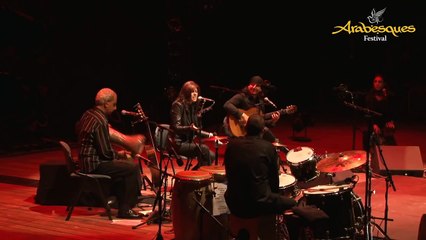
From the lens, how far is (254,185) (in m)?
5.57

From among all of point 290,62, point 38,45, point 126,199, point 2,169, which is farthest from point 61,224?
point 290,62

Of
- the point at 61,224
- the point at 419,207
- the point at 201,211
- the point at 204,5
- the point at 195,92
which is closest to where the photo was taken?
the point at 201,211

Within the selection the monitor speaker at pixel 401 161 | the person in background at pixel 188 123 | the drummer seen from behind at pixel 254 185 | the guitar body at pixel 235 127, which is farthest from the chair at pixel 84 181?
the monitor speaker at pixel 401 161

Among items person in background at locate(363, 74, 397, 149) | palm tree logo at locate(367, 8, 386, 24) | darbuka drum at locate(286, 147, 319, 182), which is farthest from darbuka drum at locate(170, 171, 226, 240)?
palm tree logo at locate(367, 8, 386, 24)

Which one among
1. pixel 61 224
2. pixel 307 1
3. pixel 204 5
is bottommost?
pixel 61 224

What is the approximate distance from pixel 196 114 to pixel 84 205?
6.64ft

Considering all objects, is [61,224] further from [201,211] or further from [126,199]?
[201,211]

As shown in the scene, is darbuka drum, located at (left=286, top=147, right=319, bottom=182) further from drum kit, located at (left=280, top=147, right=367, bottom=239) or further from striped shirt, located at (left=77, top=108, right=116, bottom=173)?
striped shirt, located at (left=77, top=108, right=116, bottom=173)

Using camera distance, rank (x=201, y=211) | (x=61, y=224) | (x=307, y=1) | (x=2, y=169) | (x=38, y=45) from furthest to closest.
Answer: (x=307, y=1) < (x=38, y=45) < (x=2, y=169) < (x=61, y=224) < (x=201, y=211)

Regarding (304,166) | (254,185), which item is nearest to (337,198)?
(304,166)

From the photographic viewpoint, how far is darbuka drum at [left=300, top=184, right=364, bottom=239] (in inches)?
251

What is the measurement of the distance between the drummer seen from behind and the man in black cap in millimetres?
4856

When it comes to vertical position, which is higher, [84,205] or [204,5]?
[204,5]

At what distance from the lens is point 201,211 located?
6730mm
